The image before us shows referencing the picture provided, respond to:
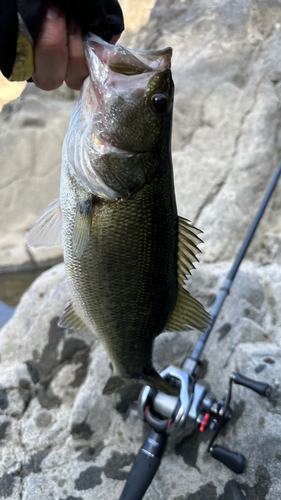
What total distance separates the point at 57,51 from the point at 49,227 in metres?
0.58

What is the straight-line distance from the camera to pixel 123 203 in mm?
1132

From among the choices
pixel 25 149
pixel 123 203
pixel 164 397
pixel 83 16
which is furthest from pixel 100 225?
pixel 25 149

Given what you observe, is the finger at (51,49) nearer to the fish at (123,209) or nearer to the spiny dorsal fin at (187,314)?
the fish at (123,209)

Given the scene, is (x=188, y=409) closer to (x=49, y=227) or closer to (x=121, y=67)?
(x=49, y=227)

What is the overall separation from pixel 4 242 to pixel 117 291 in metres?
5.18

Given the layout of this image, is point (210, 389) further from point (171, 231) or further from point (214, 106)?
point (214, 106)

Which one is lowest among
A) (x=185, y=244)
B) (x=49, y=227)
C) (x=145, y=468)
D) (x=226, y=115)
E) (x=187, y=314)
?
(x=145, y=468)

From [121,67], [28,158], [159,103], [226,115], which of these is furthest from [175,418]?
[28,158]

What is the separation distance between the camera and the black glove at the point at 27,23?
80cm

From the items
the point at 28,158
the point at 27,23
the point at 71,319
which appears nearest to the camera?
the point at 27,23

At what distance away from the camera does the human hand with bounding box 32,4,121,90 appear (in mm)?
863

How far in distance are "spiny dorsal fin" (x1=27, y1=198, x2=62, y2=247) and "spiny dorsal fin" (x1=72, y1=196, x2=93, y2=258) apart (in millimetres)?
163

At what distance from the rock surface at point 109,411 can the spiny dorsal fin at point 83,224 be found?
3.68ft

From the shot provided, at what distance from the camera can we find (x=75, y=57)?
3.17 feet
